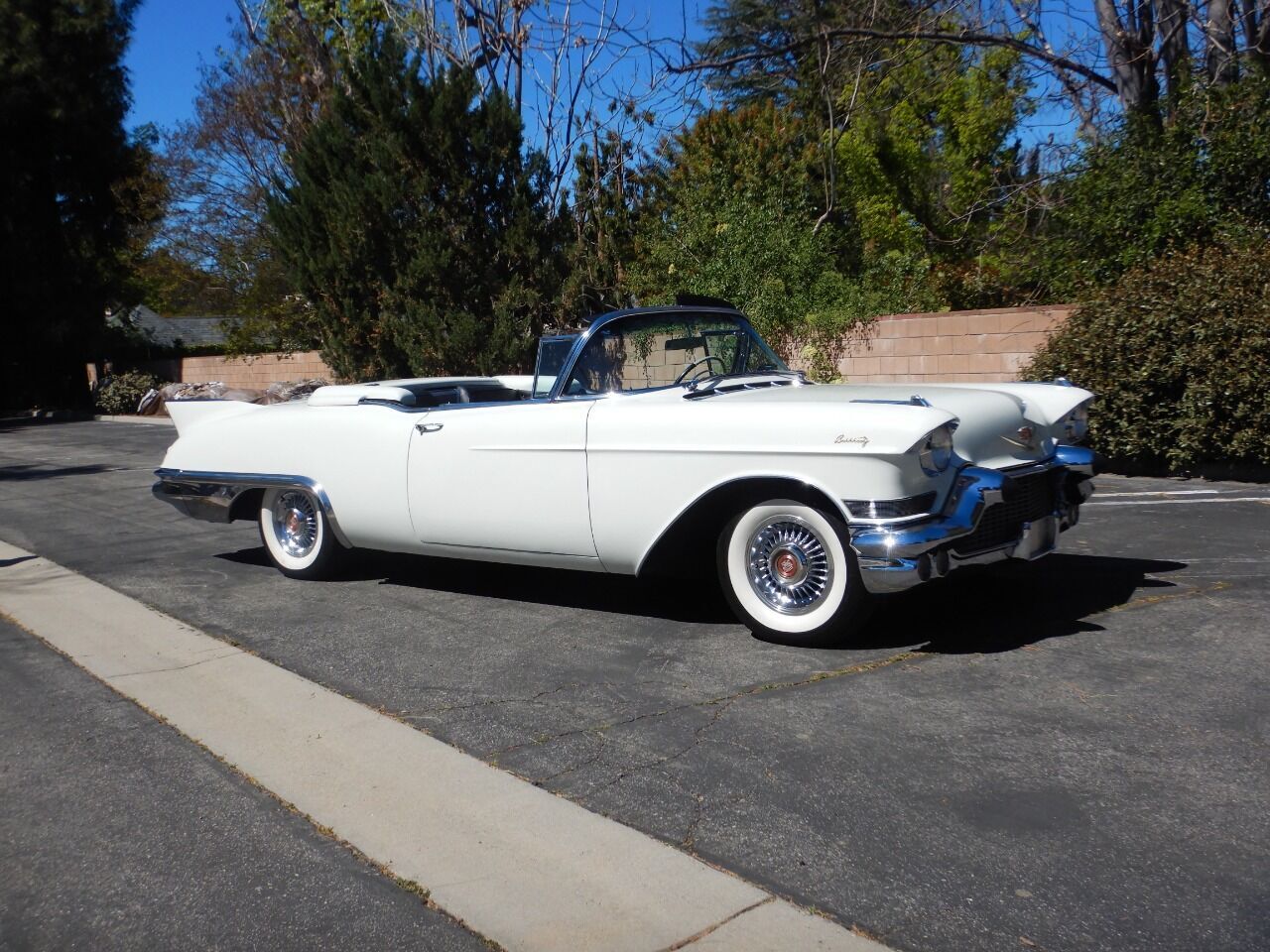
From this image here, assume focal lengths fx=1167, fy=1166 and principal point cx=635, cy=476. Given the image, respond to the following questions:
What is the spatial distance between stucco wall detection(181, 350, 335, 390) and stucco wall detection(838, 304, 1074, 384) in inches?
481

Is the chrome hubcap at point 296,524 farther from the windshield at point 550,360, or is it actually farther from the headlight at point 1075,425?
the headlight at point 1075,425

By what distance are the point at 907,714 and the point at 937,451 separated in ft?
3.67

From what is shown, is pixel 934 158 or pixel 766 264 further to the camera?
pixel 934 158

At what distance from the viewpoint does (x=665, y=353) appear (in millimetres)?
6047

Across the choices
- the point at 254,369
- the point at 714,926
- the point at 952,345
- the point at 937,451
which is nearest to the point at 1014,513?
the point at 937,451

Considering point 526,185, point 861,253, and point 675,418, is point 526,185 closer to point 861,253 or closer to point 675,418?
point 861,253

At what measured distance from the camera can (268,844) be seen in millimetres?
3395

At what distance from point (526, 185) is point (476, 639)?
13201 mm

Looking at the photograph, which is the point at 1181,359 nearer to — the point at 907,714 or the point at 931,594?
the point at 931,594

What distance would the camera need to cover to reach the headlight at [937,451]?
4631mm

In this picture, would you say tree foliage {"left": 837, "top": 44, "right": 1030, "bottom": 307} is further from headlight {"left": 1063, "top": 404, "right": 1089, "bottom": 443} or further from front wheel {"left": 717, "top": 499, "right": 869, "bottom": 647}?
front wheel {"left": 717, "top": 499, "right": 869, "bottom": 647}

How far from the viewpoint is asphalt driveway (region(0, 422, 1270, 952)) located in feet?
9.71

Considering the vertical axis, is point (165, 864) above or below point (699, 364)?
below

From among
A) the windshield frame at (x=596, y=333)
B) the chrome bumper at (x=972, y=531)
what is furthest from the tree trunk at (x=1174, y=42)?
the chrome bumper at (x=972, y=531)
